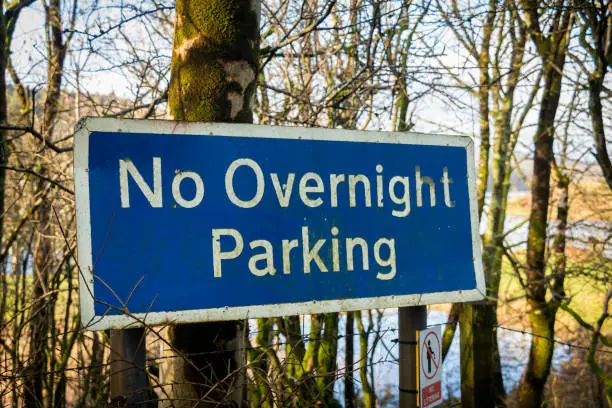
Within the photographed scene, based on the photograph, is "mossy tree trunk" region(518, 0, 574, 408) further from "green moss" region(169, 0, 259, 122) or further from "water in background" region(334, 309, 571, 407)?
"green moss" region(169, 0, 259, 122)

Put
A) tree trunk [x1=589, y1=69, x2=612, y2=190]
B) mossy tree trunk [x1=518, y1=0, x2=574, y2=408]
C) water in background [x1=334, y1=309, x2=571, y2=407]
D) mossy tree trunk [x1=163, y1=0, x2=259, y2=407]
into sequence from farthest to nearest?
water in background [x1=334, y1=309, x2=571, y2=407] < mossy tree trunk [x1=518, y1=0, x2=574, y2=408] < tree trunk [x1=589, y1=69, x2=612, y2=190] < mossy tree trunk [x1=163, y1=0, x2=259, y2=407]

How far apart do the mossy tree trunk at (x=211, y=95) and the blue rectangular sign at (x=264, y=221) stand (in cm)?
24

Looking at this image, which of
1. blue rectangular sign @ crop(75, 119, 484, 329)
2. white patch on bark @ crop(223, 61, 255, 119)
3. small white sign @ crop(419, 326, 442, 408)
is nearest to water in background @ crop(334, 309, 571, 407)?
small white sign @ crop(419, 326, 442, 408)

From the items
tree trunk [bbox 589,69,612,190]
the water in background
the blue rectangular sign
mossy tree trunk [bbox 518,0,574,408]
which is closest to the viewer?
the blue rectangular sign

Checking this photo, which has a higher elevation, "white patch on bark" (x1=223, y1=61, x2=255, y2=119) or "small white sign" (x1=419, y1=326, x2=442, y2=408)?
"white patch on bark" (x1=223, y1=61, x2=255, y2=119)

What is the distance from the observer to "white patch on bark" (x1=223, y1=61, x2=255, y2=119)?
1.74 metres

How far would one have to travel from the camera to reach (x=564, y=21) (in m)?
7.12

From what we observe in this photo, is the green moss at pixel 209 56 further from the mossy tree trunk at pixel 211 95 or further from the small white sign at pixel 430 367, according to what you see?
the small white sign at pixel 430 367

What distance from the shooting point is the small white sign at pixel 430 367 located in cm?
187

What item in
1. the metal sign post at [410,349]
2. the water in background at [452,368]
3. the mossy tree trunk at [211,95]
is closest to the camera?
the mossy tree trunk at [211,95]

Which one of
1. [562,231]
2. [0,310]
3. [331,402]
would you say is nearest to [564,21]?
[562,231]

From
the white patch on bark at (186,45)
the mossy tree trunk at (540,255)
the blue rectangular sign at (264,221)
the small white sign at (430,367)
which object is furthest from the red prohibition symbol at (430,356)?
the mossy tree trunk at (540,255)

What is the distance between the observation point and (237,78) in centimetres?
176

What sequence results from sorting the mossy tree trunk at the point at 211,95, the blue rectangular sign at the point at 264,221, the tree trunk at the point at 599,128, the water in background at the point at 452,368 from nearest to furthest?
the blue rectangular sign at the point at 264,221
the mossy tree trunk at the point at 211,95
the tree trunk at the point at 599,128
the water in background at the point at 452,368
